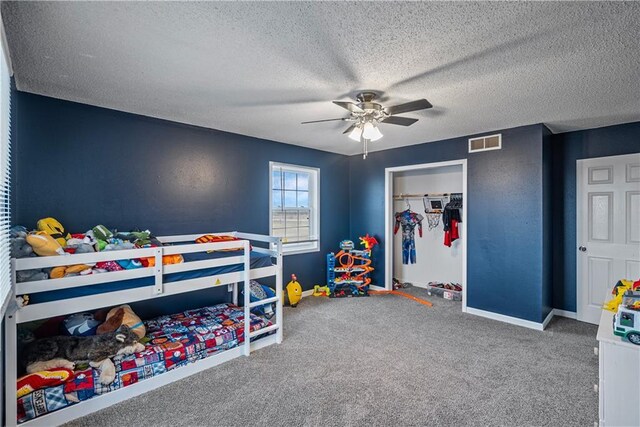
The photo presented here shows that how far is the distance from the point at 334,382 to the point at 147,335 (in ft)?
5.72

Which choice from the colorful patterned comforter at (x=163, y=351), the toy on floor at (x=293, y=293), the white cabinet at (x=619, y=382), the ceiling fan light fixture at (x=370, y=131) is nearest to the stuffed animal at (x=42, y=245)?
the colorful patterned comforter at (x=163, y=351)

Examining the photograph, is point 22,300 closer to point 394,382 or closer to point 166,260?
point 166,260

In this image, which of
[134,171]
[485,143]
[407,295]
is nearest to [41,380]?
[134,171]

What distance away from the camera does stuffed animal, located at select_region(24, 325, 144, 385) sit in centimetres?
222

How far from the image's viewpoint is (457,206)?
5.04m

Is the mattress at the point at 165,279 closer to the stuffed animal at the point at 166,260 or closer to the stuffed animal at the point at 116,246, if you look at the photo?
the stuffed animal at the point at 166,260

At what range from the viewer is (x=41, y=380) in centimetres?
208

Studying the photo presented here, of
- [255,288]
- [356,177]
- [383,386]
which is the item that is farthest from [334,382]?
[356,177]

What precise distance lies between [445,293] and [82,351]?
14.9ft

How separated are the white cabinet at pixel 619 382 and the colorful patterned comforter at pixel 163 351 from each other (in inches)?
104

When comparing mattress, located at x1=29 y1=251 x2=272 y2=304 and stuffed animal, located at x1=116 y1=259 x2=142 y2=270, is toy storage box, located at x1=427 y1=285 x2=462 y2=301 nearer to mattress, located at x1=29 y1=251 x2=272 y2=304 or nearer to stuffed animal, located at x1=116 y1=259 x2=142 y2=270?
mattress, located at x1=29 y1=251 x2=272 y2=304

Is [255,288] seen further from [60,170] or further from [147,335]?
[60,170]

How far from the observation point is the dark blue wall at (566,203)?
12.8ft

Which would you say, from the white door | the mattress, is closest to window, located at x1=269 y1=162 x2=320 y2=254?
the mattress
